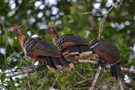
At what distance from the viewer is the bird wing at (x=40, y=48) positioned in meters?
4.61

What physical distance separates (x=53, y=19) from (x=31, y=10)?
1.98 ft

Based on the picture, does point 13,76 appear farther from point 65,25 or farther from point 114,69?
point 65,25

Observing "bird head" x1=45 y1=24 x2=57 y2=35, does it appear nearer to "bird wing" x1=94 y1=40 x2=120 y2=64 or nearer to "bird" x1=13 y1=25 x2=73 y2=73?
"bird" x1=13 y1=25 x2=73 y2=73

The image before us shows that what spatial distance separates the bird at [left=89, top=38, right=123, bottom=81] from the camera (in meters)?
4.80

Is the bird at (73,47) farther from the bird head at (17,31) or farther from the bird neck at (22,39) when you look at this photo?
the bird head at (17,31)

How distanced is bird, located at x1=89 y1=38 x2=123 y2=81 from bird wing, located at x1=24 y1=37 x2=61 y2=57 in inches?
33.7

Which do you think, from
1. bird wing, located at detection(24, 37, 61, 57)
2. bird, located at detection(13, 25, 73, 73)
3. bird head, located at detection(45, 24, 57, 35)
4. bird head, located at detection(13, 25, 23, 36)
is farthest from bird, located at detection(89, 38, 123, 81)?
bird head, located at detection(13, 25, 23, 36)

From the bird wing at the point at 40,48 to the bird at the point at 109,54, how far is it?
2.81 ft

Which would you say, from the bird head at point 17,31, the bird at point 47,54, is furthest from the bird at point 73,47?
the bird head at point 17,31

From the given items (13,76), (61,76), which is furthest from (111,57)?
(13,76)

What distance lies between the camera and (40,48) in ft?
15.7

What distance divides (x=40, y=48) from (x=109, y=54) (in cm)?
123

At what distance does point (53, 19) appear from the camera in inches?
281

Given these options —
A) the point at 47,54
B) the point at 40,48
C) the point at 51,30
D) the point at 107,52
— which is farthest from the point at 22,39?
the point at 107,52
